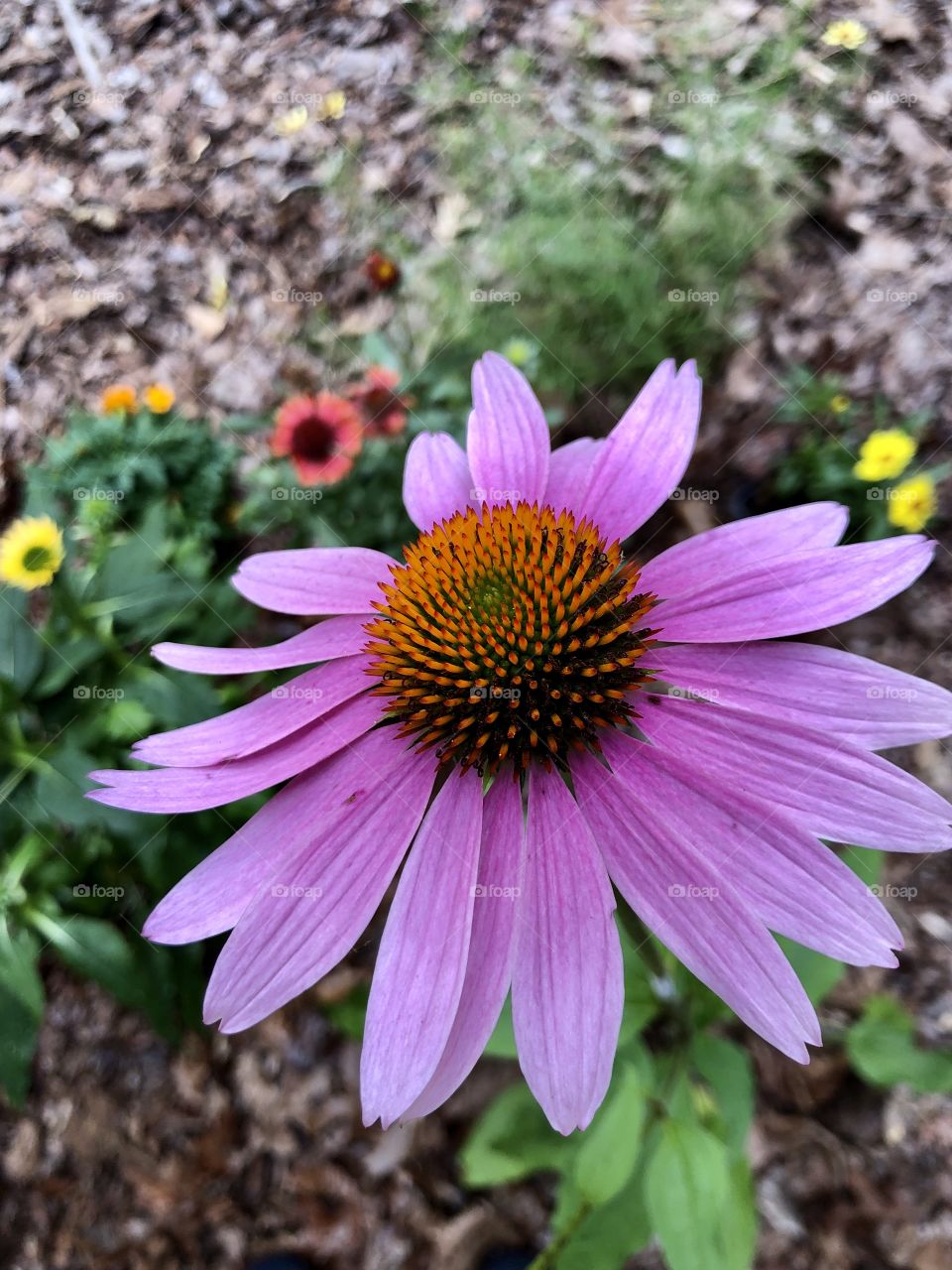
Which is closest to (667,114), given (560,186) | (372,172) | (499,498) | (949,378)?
(560,186)

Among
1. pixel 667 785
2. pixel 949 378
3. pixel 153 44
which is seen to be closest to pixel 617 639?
pixel 667 785

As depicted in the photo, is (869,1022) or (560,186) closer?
(869,1022)

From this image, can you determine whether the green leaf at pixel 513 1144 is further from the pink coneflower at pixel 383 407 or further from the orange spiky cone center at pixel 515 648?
the pink coneflower at pixel 383 407

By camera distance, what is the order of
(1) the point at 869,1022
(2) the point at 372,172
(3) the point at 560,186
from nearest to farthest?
(1) the point at 869,1022
(3) the point at 560,186
(2) the point at 372,172

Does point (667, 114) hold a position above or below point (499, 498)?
below

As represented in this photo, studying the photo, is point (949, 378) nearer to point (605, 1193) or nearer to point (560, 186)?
point (560, 186)

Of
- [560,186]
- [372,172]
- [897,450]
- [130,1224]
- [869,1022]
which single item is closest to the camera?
[869,1022]

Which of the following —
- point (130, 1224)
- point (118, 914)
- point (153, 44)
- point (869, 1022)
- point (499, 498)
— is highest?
point (153, 44)
